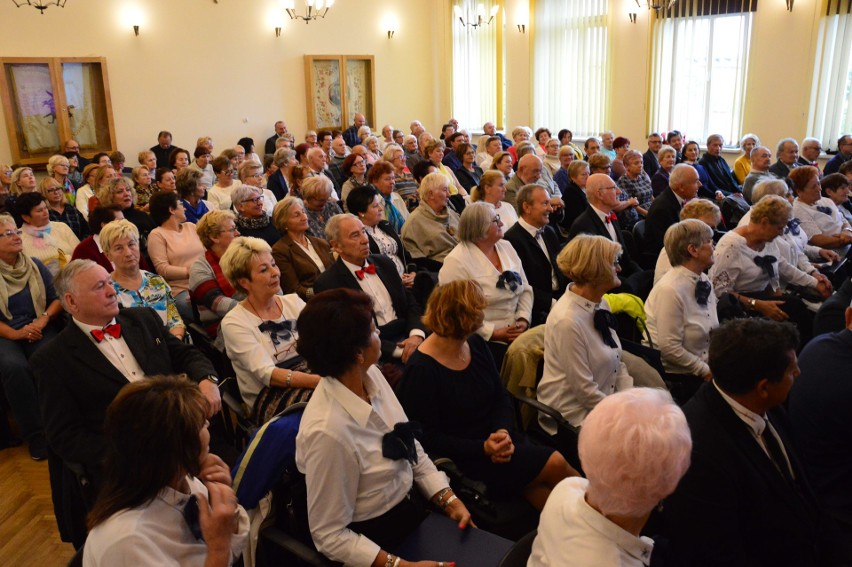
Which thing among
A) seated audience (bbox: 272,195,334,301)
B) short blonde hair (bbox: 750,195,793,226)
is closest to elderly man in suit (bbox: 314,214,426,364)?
seated audience (bbox: 272,195,334,301)

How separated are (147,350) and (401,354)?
4.26ft

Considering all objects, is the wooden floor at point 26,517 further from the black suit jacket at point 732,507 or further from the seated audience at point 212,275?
the black suit jacket at point 732,507

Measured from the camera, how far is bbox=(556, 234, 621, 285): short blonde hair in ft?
9.80

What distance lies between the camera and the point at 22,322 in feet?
14.0

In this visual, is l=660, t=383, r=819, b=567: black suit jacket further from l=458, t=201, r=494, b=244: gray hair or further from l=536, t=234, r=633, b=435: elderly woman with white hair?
l=458, t=201, r=494, b=244: gray hair

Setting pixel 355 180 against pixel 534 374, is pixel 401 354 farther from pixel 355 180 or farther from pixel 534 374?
pixel 355 180

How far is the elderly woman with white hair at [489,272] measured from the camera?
13.3ft

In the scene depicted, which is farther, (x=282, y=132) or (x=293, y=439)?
(x=282, y=132)

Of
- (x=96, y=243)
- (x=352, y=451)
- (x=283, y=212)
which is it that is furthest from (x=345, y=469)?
(x=96, y=243)

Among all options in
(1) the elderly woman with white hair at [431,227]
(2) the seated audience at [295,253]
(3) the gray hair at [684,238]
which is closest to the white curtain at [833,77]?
(1) the elderly woman with white hair at [431,227]

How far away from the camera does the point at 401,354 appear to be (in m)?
3.62

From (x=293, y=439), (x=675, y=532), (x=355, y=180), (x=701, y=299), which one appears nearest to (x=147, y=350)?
(x=293, y=439)

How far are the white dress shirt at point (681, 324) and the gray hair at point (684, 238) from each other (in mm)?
Answer: 68

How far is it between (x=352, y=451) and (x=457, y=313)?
2.65 ft
